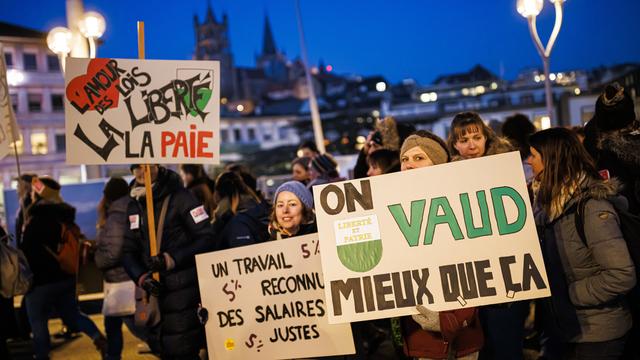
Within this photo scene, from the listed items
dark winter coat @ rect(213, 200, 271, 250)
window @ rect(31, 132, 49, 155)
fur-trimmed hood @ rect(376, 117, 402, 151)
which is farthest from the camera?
window @ rect(31, 132, 49, 155)

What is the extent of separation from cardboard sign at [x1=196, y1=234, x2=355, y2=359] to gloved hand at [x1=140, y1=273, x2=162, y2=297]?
68cm

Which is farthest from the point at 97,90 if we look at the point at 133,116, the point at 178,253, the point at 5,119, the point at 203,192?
the point at 203,192

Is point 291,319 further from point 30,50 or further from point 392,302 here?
point 30,50

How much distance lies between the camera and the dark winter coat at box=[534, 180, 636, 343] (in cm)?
376

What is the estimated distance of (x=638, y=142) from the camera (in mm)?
4922

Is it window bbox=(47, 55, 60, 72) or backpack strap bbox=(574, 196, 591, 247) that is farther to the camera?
window bbox=(47, 55, 60, 72)

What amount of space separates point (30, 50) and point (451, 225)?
65113 mm

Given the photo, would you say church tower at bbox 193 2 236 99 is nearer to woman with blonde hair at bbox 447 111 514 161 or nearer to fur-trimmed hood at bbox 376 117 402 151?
fur-trimmed hood at bbox 376 117 402 151

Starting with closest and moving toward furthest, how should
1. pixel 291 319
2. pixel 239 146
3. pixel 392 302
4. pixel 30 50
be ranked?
pixel 392 302 < pixel 291 319 < pixel 30 50 < pixel 239 146

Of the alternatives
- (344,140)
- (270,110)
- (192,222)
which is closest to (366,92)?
(270,110)

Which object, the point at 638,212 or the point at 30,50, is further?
the point at 30,50

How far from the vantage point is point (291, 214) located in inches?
191

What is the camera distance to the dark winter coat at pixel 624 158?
4926mm

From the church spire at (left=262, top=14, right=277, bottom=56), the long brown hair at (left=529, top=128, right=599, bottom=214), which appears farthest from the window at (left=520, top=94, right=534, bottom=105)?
the church spire at (left=262, top=14, right=277, bottom=56)
